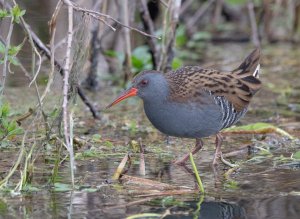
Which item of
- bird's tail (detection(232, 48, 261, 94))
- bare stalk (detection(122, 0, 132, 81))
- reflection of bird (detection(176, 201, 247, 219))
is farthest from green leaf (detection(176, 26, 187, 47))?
reflection of bird (detection(176, 201, 247, 219))

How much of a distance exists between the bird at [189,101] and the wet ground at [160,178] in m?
0.25

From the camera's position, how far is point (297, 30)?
1104cm

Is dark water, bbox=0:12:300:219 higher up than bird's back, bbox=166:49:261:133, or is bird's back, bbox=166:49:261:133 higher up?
bird's back, bbox=166:49:261:133

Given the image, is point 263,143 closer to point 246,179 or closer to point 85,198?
point 246,179

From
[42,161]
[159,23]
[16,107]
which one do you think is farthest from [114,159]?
[159,23]

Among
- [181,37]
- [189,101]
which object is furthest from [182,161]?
[181,37]

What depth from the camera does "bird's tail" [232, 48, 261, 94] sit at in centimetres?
632

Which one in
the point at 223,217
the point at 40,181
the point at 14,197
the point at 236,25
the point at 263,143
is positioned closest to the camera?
the point at 223,217

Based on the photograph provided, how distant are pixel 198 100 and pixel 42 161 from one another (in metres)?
1.15

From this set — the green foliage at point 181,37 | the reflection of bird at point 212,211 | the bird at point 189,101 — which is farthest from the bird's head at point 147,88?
the green foliage at point 181,37

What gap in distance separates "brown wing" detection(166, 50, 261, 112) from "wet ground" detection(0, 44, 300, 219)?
1.30ft

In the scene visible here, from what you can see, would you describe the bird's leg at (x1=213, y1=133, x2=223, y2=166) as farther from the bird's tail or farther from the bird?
the bird's tail

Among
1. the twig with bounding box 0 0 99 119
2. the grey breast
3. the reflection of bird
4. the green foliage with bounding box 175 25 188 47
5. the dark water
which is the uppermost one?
the green foliage with bounding box 175 25 188 47

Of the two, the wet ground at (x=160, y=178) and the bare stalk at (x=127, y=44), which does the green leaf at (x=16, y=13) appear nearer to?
the wet ground at (x=160, y=178)
